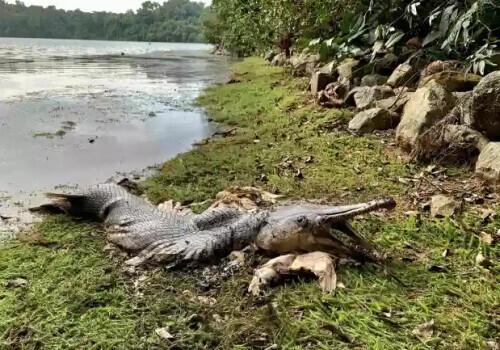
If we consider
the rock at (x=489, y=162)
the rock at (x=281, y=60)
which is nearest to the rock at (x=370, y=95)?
the rock at (x=489, y=162)

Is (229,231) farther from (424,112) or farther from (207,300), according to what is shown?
(424,112)

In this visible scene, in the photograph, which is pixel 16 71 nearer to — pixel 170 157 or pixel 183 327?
pixel 170 157

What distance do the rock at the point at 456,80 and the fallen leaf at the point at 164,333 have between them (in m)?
3.82

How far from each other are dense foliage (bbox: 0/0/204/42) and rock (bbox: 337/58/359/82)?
237 ft

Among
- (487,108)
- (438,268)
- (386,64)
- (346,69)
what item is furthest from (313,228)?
(346,69)

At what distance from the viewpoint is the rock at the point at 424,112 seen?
4.19 metres

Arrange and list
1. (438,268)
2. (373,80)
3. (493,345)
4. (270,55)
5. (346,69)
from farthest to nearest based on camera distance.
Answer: (270,55) < (346,69) < (373,80) < (438,268) < (493,345)

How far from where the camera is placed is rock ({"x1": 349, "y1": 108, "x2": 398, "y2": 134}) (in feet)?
17.0

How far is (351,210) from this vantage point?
2.50 m

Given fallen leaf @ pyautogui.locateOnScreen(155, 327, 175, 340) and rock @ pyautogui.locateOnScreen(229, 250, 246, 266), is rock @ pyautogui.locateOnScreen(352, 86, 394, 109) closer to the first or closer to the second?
rock @ pyautogui.locateOnScreen(229, 250, 246, 266)

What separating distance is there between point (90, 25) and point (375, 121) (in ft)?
270

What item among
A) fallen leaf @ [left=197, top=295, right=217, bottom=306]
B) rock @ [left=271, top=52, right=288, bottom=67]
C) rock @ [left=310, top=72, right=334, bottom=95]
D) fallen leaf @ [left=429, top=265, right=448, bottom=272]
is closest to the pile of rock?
rock @ [left=310, top=72, right=334, bottom=95]

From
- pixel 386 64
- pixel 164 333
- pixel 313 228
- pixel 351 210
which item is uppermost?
pixel 386 64

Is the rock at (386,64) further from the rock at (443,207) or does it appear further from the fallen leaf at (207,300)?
the fallen leaf at (207,300)
